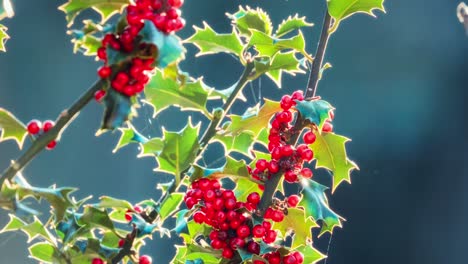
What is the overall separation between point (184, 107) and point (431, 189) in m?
2.53

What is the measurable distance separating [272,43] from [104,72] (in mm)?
271

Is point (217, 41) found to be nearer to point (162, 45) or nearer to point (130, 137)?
point (130, 137)

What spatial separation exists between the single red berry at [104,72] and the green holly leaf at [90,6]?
2.6 inches

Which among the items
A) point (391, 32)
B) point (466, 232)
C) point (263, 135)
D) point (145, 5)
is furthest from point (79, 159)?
point (145, 5)

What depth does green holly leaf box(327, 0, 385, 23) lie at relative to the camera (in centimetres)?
79

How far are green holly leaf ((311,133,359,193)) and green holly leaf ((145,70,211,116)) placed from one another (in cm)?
14

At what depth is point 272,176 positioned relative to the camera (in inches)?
29.9

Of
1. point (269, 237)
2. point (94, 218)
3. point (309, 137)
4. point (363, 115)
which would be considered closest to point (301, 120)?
point (309, 137)

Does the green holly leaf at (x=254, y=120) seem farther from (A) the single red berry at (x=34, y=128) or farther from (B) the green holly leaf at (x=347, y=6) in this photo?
(A) the single red berry at (x=34, y=128)

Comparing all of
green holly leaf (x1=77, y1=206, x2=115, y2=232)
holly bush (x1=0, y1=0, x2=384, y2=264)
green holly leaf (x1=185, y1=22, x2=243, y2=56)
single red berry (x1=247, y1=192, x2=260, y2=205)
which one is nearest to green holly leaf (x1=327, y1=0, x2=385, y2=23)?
holly bush (x1=0, y1=0, x2=384, y2=264)

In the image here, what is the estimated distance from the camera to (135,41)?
581mm

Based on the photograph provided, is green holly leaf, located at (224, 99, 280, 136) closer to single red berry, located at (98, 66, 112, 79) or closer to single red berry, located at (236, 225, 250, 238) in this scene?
single red berry, located at (236, 225, 250, 238)

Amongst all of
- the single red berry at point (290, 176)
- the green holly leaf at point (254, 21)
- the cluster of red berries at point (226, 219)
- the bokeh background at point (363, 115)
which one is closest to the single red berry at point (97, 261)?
the cluster of red berries at point (226, 219)

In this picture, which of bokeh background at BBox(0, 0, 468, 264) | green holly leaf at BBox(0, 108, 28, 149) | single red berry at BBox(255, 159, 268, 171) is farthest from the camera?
bokeh background at BBox(0, 0, 468, 264)
